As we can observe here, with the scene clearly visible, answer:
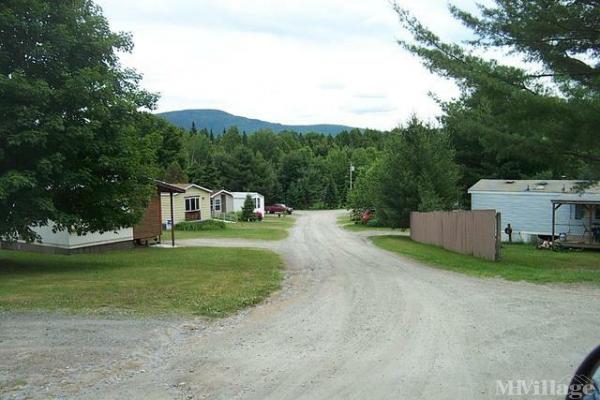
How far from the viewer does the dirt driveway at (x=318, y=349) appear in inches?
201

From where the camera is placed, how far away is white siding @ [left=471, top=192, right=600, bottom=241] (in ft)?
99.5

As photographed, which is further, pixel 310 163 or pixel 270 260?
pixel 310 163

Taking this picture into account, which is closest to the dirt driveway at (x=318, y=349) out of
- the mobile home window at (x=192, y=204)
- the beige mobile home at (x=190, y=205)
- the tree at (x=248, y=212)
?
the beige mobile home at (x=190, y=205)

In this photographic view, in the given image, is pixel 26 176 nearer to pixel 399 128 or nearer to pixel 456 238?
pixel 456 238

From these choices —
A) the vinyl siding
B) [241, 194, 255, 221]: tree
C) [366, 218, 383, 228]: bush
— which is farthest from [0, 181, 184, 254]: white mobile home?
[241, 194, 255, 221]: tree

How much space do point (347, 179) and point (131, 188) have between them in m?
87.5

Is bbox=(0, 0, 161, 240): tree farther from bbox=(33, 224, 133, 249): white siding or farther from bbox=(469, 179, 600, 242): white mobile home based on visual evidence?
bbox=(469, 179, 600, 242): white mobile home

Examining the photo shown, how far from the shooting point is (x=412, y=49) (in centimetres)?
1462

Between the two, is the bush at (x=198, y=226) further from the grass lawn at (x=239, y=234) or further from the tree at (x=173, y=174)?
the tree at (x=173, y=174)

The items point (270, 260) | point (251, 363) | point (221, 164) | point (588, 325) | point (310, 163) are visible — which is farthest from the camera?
point (310, 163)

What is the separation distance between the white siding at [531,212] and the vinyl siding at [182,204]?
2198 centimetres

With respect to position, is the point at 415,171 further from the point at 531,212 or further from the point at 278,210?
the point at 278,210

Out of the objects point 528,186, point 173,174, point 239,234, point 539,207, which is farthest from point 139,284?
point 173,174

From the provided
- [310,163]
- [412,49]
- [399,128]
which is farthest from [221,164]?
[412,49]
